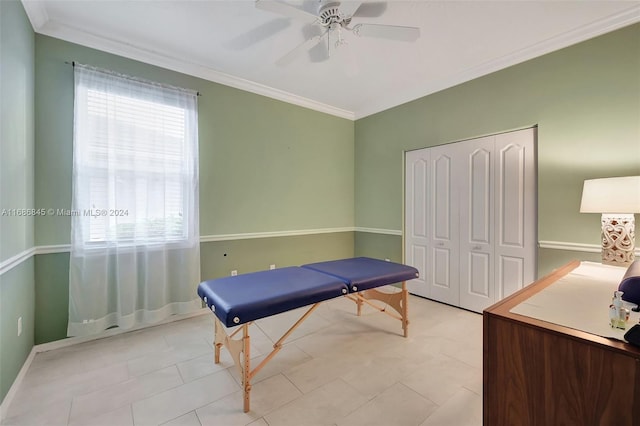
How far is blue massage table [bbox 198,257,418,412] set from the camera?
5.30 feet

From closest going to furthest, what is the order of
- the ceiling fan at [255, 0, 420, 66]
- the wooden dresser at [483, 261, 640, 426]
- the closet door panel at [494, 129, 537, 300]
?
the wooden dresser at [483, 261, 640, 426]
the ceiling fan at [255, 0, 420, 66]
the closet door panel at [494, 129, 537, 300]

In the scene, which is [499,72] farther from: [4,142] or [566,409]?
[4,142]

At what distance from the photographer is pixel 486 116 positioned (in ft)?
9.73

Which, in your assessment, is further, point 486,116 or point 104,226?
point 486,116

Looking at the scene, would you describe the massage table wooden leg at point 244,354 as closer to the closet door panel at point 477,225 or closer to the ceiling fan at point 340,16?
the ceiling fan at point 340,16

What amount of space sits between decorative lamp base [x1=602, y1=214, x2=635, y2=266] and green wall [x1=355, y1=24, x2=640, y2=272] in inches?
Result: 14.6

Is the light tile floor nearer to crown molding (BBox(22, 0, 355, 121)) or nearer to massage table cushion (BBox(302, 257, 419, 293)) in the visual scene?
massage table cushion (BBox(302, 257, 419, 293))

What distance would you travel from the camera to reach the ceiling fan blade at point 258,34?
7.20 ft

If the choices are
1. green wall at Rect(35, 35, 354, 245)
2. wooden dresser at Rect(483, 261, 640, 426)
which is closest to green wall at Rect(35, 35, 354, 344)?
green wall at Rect(35, 35, 354, 245)

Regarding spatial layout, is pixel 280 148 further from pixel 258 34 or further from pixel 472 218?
pixel 472 218

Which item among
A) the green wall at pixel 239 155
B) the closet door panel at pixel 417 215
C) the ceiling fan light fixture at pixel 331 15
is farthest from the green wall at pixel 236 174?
the ceiling fan light fixture at pixel 331 15

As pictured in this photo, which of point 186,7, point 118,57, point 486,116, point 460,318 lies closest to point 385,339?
point 460,318

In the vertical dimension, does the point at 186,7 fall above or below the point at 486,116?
above

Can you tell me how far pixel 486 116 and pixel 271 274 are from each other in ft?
9.50
